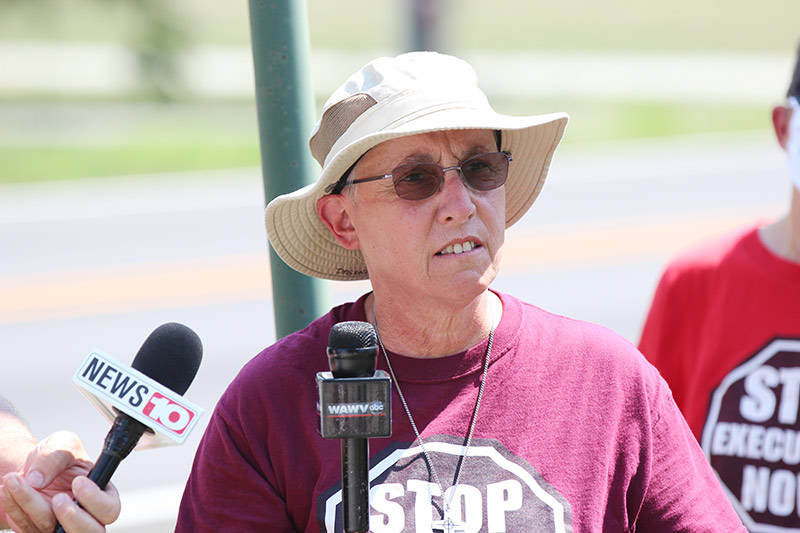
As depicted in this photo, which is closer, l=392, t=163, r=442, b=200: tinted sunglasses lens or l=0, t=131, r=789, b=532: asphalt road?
l=392, t=163, r=442, b=200: tinted sunglasses lens

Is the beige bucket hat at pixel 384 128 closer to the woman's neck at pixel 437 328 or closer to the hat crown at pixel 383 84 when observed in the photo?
the hat crown at pixel 383 84

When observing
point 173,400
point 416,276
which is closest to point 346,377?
point 173,400

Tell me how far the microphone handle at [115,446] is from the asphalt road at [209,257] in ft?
13.6

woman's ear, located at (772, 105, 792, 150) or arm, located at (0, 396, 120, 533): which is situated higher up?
woman's ear, located at (772, 105, 792, 150)

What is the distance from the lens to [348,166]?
281 cm

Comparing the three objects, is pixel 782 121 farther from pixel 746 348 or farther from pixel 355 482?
pixel 355 482

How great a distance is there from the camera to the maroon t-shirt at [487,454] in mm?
2572

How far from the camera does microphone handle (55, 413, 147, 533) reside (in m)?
2.38

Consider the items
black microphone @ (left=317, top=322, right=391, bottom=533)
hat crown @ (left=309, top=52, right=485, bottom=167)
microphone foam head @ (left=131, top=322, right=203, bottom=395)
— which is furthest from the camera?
hat crown @ (left=309, top=52, right=485, bottom=167)

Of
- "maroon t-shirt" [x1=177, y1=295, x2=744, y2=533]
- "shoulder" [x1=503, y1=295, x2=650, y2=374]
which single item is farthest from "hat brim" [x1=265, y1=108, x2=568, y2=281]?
"shoulder" [x1=503, y1=295, x2=650, y2=374]

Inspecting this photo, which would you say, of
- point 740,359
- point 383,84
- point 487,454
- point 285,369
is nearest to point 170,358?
point 285,369

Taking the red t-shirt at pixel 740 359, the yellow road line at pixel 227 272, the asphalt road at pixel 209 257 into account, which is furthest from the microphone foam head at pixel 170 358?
the yellow road line at pixel 227 272

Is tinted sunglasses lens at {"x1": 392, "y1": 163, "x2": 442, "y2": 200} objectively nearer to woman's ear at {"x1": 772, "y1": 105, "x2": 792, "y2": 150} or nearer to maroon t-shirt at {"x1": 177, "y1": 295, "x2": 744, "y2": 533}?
maroon t-shirt at {"x1": 177, "y1": 295, "x2": 744, "y2": 533}

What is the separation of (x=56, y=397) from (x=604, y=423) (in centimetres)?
710
